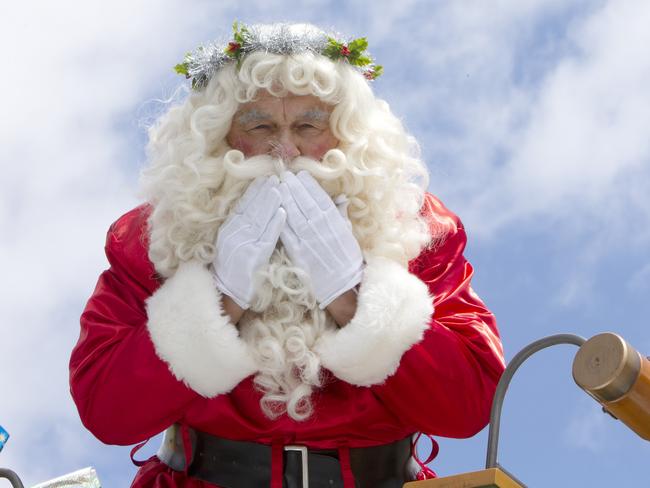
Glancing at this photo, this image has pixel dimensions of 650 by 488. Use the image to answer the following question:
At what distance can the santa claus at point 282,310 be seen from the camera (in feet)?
9.74

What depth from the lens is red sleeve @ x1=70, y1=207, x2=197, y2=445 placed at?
117 inches

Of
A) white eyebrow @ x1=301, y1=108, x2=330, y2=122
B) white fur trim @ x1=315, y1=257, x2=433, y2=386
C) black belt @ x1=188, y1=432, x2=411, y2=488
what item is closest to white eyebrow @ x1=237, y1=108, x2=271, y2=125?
white eyebrow @ x1=301, y1=108, x2=330, y2=122

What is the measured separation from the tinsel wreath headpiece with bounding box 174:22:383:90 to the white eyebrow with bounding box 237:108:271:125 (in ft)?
0.63

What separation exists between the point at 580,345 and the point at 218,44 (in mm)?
1806

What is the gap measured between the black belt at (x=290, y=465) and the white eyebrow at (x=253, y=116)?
98cm

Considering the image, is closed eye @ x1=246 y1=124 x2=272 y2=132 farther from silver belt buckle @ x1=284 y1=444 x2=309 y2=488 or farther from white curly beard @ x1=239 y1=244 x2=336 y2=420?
silver belt buckle @ x1=284 y1=444 x2=309 y2=488

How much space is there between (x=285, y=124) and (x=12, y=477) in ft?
4.30

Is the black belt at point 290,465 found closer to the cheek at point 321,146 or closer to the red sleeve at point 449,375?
the red sleeve at point 449,375

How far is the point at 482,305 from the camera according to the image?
3.30 m

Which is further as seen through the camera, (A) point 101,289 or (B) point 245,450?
(A) point 101,289

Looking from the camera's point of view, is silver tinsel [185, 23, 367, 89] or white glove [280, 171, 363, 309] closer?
white glove [280, 171, 363, 309]

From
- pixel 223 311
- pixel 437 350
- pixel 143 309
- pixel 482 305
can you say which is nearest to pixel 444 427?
pixel 437 350

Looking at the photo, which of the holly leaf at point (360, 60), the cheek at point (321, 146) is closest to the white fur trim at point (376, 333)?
the cheek at point (321, 146)

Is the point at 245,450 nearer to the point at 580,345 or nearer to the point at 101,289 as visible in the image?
the point at 101,289
